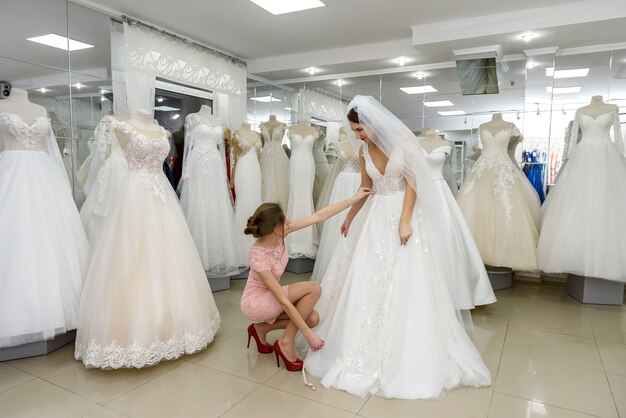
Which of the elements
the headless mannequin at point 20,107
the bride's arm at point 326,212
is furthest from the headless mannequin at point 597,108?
the headless mannequin at point 20,107

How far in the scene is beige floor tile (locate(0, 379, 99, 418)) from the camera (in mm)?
2062

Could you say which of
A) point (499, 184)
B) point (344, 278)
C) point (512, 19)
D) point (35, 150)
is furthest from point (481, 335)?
point (35, 150)

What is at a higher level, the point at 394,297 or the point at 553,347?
the point at 394,297

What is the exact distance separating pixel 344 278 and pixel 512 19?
10.6ft

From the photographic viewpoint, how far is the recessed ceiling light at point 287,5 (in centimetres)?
376

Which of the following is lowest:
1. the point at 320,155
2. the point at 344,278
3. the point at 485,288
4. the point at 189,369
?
the point at 189,369

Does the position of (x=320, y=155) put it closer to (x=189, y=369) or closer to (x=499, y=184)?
(x=499, y=184)

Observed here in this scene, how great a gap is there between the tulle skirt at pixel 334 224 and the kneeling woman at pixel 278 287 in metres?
1.61

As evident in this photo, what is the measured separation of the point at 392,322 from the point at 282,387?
29.4 inches

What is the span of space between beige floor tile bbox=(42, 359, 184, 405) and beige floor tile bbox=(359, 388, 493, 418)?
1.31 metres

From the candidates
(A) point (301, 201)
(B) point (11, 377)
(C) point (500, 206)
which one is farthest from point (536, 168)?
(B) point (11, 377)

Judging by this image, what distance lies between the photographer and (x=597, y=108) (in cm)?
389

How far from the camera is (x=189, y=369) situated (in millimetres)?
2535

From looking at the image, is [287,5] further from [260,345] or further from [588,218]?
[588,218]
